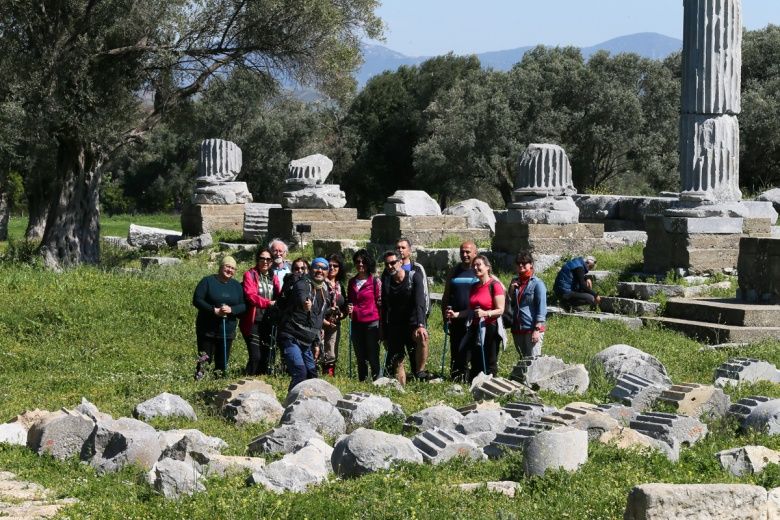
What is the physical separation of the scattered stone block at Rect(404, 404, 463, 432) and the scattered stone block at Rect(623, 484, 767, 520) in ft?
9.89

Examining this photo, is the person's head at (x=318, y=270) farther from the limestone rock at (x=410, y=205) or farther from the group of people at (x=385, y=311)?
the limestone rock at (x=410, y=205)

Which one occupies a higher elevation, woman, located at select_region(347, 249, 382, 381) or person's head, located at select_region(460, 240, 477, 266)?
person's head, located at select_region(460, 240, 477, 266)

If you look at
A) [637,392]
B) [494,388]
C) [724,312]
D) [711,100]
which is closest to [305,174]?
[711,100]

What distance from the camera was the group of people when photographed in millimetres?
12078

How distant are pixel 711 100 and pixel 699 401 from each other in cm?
812

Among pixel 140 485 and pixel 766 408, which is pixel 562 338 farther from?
pixel 140 485

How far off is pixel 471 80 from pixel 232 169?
65.4 feet

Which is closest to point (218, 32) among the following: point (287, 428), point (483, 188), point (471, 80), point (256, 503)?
point (287, 428)

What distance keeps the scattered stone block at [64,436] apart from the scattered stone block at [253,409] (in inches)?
52.9

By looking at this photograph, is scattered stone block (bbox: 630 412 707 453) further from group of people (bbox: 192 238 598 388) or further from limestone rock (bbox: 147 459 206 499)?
group of people (bbox: 192 238 598 388)

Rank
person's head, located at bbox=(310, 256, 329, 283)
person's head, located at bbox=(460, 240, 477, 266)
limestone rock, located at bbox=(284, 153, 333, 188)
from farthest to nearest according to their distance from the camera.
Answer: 1. limestone rock, located at bbox=(284, 153, 333, 188)
2. person's head, located at bbox=(460, 240, 477, 266)
3. person's head, located at bbox=(310, 256, 329, 283)

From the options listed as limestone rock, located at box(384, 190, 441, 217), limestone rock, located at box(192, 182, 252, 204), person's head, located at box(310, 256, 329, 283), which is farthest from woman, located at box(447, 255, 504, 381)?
limestone rock, located at box(192, 182, 252, 204)

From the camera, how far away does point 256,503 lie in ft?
22.5

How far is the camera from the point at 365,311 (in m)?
12.3
